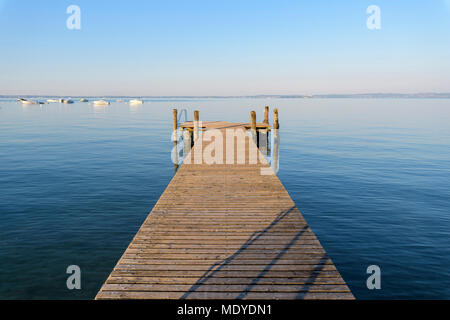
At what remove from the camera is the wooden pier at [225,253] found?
5496mm

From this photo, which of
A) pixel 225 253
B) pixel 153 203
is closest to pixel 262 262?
pixel 225 253

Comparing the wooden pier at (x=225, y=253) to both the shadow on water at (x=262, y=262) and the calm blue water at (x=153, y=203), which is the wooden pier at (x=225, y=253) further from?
the calm blue water at (x=153, y=203)

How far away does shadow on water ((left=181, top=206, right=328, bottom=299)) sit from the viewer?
18.2 ft

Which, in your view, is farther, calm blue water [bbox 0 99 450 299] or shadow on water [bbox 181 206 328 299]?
calm blue water [bbox 0 99 450 299]

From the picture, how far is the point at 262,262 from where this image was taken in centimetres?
641

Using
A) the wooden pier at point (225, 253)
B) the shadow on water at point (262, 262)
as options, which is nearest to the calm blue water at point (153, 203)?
the wooden pier at point (225, 253)

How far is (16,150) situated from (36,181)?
12.6m

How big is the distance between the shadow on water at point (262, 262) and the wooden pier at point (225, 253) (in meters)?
0.02

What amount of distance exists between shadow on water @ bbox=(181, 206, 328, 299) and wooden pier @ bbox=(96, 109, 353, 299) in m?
0.02

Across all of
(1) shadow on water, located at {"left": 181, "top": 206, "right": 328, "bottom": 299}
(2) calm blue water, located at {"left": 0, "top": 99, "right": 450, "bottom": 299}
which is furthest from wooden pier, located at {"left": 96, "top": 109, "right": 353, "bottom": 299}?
(2) calm blue water, located at {"left": 0, "top": 99, "right": 450, "bottom": 299}

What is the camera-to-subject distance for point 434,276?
9.27 meters

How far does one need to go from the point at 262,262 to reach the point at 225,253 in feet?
2.80

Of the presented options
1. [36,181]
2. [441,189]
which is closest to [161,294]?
[36,181]

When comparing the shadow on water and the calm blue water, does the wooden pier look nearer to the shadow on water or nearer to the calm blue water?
the shadow on water
